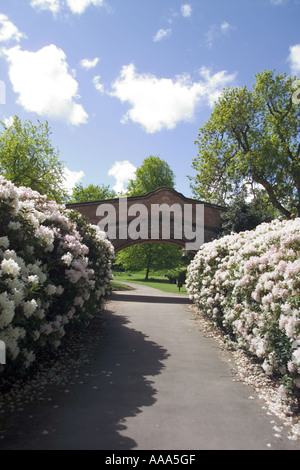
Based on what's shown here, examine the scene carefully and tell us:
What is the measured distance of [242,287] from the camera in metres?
7.04

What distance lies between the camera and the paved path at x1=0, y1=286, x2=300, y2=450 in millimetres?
3814

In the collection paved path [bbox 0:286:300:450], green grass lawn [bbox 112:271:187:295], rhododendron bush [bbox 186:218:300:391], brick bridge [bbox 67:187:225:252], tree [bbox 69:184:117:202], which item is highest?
tree [bbox 69:184:117:202]

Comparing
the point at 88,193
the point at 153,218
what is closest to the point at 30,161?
the point at 153,218

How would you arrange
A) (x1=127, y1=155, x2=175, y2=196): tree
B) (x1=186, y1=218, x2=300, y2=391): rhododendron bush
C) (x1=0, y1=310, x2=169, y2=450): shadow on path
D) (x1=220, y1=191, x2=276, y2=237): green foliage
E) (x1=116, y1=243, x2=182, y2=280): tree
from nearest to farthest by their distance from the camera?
1. (x1=0, y1=310, x2=169, y2=450): shadow on path
2. (x1=186, y1=218, x2=300, y2=391): rhododendron bush
3. (x1=220, y1=191, x2=276, y2=237): green foliage
4. (x1=116, y1=243, x2=182, y2=280): tree
5. (x1=127, y1=155, x2=175, y2=196): tree

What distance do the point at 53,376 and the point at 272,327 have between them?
3.80m

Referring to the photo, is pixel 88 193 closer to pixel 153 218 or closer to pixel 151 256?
pixel 151 256

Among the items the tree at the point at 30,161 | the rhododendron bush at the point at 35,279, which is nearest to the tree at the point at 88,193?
the tree at the point at 30,161

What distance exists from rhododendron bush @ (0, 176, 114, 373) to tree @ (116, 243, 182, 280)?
104ft

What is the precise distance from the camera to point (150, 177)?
143 ft

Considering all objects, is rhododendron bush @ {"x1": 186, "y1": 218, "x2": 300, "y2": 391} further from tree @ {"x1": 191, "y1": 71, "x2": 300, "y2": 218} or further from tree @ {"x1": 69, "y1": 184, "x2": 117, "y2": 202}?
tree @ {"x1": 69, "y1": 184, "x2": 117, "y2": 202}

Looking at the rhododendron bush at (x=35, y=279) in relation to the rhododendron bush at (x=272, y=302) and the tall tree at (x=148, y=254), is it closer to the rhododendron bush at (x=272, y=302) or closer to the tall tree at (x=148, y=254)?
the rhododendron bush at (x=272, y=302)

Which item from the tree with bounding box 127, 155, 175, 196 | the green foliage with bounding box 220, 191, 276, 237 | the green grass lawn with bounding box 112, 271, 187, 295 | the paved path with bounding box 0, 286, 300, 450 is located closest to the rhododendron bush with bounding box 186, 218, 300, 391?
the paved path with bounding box 0, 286, 300, 450

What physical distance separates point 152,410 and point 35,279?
7.99ft
